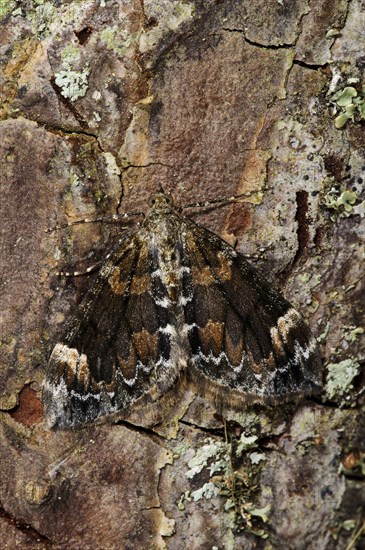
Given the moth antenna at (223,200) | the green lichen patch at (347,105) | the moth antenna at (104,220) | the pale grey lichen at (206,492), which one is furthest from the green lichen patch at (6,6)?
the pale grey lichen at (206,492)

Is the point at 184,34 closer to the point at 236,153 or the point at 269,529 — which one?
the point at 236,153

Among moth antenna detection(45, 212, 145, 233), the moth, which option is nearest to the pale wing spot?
the moth

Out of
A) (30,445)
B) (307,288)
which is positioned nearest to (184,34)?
(307,288)

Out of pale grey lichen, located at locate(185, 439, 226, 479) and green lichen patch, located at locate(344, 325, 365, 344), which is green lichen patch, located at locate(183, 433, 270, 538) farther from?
green lichen patch, located at locate(344, 325, 365, 344)

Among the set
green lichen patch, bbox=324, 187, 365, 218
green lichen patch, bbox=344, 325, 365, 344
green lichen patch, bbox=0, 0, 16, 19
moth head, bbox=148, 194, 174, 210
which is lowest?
green lichen patch, bbox=344, 325, 365, 344

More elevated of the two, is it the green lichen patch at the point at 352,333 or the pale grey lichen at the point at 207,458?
the green lichen patch at the point at 352,333

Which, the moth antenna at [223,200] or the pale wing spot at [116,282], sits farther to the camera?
the pale wing spot at [116,282]

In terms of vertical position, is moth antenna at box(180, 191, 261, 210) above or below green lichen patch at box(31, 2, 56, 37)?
below

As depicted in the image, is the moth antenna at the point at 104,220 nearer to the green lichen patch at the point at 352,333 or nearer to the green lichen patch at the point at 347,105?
the green lichen patch at the point at 347,105

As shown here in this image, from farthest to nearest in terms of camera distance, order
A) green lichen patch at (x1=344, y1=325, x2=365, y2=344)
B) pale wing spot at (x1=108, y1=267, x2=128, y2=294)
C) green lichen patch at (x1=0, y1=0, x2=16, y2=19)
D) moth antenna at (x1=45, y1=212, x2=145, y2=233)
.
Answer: pale wing spot at (x1=108, y1=267, x2=128, y2=294)
green lichen patch at (x1=344, y1=325, x2=365, y2=344)
moth antenna at (x1=45, y1=212, x2=145, y2=233)
green lichen patch at (x1=0, y1=0, x2=16, y2=19)
